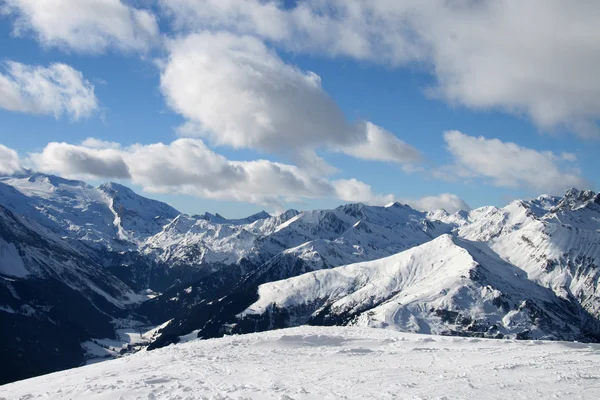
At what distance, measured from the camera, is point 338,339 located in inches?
2287

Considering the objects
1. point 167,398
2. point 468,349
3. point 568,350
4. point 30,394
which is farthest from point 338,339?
point 30,394

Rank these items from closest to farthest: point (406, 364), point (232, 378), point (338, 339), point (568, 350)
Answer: point (232, 378)
point (406, 364)
point (568, 350)
point (338, 339)

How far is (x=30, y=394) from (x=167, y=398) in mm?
11721

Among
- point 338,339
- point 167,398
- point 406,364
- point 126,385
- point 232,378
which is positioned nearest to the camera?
point 167,398

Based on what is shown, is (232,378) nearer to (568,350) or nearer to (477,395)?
(477,395)

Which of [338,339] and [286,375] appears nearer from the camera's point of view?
[286,375]

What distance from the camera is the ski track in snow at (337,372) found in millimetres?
34219

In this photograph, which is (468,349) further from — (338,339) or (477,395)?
(477,395)

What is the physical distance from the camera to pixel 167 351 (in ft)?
173

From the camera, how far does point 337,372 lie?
41250 mm

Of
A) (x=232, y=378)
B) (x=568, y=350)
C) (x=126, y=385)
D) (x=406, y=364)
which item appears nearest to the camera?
(x=126, y=385)

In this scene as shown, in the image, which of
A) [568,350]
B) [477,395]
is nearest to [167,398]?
[477,395]

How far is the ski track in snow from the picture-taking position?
3422 cm

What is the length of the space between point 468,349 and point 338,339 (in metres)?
14.4
